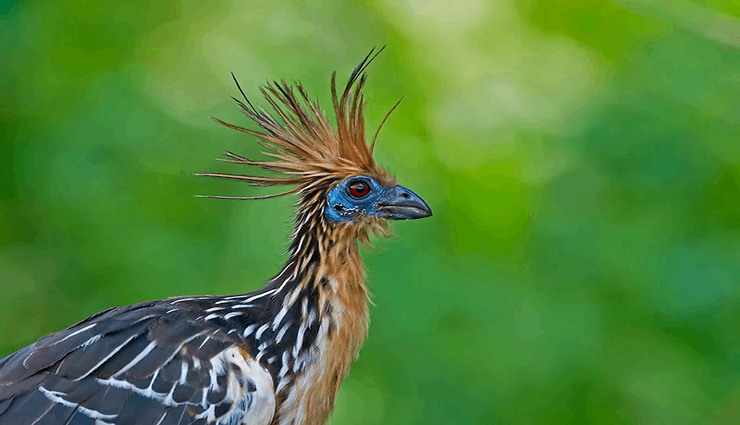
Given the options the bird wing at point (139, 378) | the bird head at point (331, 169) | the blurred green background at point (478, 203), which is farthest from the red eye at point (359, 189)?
the blurred green background at point (478, 203)

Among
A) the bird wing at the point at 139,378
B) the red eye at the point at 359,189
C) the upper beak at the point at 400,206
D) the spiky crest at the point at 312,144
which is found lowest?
A: the bird wing at the point at 139,378

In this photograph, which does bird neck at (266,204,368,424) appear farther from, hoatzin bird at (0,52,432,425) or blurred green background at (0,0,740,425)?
blurred green background at (0,0,740,425)

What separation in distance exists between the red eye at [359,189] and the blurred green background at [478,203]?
5.46 feet

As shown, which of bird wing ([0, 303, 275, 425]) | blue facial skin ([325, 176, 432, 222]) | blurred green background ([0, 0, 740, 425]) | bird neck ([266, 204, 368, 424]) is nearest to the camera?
bird wing ([0, 303, 275, 425])

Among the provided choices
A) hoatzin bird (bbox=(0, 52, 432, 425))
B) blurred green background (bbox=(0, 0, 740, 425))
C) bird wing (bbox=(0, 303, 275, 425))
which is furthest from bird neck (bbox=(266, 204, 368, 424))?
blurred green background (bbox=(0, 0, 740, 425))

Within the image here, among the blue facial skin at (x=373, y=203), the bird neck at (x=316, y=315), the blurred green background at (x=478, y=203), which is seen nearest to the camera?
the bird neck at (x=316, y=315)

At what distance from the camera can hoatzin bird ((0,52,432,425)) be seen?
2822 mm

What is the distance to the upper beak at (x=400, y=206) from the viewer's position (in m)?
3.27

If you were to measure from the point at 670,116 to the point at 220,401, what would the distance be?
347cm

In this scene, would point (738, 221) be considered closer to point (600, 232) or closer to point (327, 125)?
point (600, 232)

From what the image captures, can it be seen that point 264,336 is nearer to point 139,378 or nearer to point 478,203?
point 139,378

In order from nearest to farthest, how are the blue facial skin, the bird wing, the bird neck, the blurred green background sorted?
the bird wing < the bird neck < the blue facial skin < the blurred green background

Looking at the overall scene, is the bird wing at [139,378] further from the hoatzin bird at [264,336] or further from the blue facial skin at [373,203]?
the blue facial skin at [373,203]

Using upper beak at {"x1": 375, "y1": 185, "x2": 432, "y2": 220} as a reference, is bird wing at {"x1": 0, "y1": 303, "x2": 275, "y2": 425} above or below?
below
